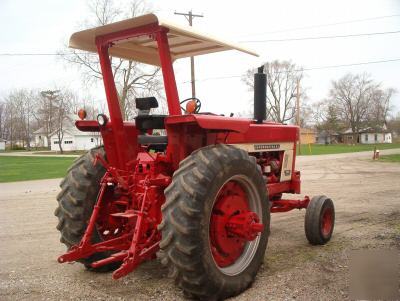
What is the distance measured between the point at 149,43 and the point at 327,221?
336 centimetres

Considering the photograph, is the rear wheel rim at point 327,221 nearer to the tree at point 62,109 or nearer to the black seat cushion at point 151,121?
the black seat cushion at point 151,121

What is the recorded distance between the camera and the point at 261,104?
17.7ft

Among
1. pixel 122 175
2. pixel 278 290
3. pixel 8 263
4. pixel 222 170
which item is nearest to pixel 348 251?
pixel 278 290

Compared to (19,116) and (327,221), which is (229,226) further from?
(19,116)

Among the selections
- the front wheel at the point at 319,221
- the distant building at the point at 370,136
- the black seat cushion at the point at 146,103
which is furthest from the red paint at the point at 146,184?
the distant building at the point at 370,136

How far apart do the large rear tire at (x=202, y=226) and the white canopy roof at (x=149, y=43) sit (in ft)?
3.71

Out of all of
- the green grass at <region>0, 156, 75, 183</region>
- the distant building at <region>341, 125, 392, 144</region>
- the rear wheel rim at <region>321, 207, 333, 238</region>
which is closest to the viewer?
the rear wheel rim at <region>321, 207, 333, 238</region>

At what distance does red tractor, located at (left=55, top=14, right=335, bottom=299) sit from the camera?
3672 millimetres

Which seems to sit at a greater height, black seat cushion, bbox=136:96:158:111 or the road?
black seat cushion, bbox=136:96:158:111

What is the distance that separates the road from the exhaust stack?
176cm

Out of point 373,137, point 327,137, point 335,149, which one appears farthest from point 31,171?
point 373,137

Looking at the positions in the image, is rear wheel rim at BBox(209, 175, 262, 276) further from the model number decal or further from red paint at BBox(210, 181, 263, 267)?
the model number decal

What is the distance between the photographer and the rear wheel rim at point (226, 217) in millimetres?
4172

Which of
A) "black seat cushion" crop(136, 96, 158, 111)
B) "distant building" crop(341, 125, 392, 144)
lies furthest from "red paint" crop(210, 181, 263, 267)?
"distant building" crop(341, 125, 392, 144)
